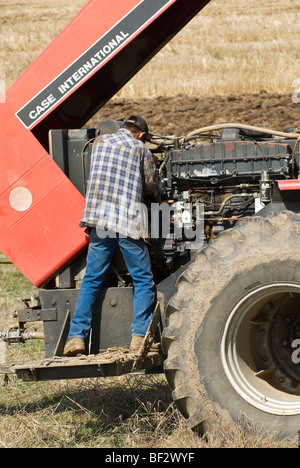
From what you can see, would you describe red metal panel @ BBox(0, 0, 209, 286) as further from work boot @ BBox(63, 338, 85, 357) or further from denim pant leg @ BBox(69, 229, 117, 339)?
work boot @ BBox(63, 338, 85, 357)

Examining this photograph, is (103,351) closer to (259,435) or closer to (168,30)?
(259,435)

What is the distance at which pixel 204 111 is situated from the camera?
49.8ft

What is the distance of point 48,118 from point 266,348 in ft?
7.53

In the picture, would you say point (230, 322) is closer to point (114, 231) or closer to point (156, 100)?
point (114, 231)

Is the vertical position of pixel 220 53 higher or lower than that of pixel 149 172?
higher

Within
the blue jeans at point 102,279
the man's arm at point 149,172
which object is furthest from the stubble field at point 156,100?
the man's arm at point 149,172

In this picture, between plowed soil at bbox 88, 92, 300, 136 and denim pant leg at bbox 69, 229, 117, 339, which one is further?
plowed soil at bbox 88, 92, 300, 136

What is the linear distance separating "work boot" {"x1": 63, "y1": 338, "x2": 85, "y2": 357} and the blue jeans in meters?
0.03

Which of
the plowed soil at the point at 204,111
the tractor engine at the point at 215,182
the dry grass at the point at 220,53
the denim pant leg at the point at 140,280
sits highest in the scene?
the dry grass at the point at 220,53

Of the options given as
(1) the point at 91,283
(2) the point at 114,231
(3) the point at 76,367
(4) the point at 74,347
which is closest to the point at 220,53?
(2) the point at 114,231

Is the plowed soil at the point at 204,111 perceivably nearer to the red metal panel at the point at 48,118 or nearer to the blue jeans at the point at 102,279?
the red metal panel at the point at 48,118

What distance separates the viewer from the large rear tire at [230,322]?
14.3 ft

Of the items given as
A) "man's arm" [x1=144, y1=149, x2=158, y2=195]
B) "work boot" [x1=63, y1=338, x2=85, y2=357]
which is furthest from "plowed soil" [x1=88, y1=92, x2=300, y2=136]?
"work boot" [x1=63, y1=338, x2=85, y2=357]

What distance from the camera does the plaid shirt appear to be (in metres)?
4.82
